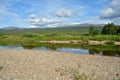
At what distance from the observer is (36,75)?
41.8 feet

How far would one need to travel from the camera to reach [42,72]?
13.7m

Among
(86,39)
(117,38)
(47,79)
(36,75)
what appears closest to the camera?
(47,79)

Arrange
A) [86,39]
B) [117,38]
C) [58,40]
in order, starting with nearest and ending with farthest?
[117,38]
[86,39]
[58,40]

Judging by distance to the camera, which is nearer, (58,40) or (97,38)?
(97,38)

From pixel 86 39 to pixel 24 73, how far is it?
6042 cm

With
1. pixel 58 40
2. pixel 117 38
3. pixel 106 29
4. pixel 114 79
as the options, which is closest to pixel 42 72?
pixel 114 79

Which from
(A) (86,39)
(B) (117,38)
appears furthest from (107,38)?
(A) (86,39)

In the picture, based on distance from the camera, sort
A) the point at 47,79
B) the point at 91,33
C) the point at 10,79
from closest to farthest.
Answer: the point at 10,79 < the point at 47,79 < the point at 91,33

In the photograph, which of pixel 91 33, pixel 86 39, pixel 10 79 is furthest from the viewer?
pixel 91 33

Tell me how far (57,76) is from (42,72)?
1642mm

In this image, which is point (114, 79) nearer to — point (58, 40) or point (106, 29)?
point (58, 40)

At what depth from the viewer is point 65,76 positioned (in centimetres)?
1248

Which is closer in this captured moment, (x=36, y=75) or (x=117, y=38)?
(x=36, y=75)

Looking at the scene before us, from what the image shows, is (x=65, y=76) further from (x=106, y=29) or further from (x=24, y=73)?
(x=106, y=29)
